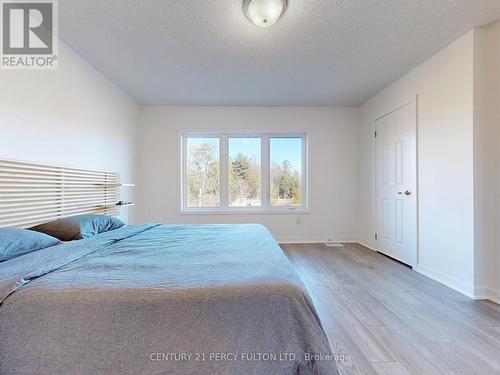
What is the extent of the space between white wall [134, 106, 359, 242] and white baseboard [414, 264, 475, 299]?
159cm

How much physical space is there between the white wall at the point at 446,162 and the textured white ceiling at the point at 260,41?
0.23 m

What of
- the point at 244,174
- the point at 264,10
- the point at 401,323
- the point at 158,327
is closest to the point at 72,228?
the point at 158,327

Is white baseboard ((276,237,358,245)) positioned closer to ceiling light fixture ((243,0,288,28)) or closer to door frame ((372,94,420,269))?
door frame ((372,94,420,269))

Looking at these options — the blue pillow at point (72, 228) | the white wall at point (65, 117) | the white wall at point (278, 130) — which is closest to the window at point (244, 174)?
the white wall at point (278, 130)

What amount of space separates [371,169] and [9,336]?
4294mm

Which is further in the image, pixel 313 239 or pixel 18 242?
pixel 313 239

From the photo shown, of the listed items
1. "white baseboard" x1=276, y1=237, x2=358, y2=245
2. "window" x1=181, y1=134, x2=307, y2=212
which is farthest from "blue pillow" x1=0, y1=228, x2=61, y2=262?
"white baseboard" x1=276, y1=237, x2=358, y2=245

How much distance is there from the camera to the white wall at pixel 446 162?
2309 millimetres

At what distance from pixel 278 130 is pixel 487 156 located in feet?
9.19

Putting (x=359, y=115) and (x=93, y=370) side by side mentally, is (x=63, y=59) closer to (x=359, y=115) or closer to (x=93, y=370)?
(x=93, y=370)

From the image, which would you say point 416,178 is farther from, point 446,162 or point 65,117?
point 65,117

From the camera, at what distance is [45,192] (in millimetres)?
2199
